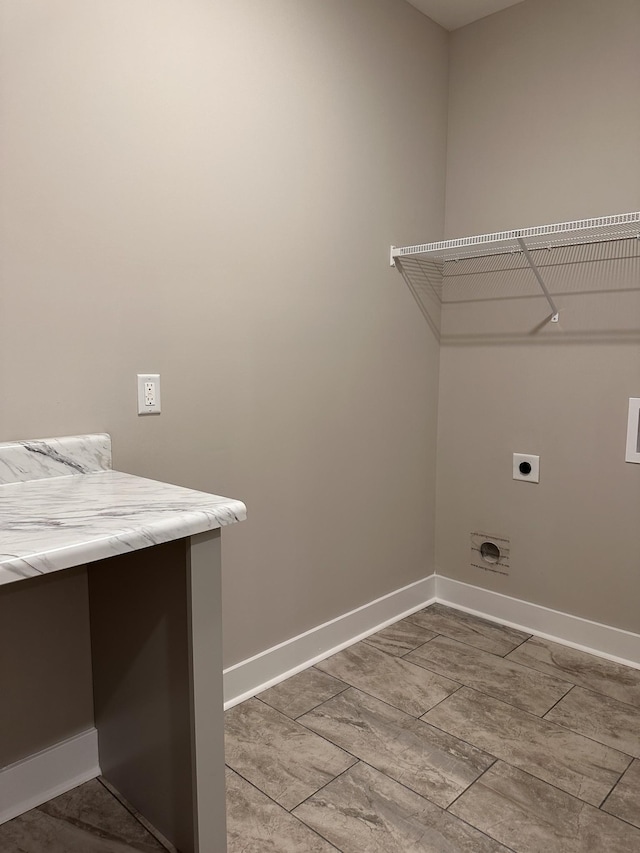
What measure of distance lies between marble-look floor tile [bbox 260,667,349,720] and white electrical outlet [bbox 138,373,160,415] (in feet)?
3.27

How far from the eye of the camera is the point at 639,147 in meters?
2.15

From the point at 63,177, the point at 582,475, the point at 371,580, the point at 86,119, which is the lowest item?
the point at 371,580

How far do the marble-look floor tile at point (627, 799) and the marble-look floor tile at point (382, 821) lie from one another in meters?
0.33

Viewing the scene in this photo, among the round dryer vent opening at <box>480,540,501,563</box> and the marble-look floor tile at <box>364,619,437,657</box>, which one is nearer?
the marble-look floor tile at <box>364,619,437,657</box>

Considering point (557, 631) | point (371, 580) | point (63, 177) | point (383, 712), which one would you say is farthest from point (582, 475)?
point (63, 177)

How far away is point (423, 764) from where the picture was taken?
66.8 inches

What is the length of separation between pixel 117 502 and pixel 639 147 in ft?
6.73

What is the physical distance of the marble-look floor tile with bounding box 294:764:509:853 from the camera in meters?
1.41

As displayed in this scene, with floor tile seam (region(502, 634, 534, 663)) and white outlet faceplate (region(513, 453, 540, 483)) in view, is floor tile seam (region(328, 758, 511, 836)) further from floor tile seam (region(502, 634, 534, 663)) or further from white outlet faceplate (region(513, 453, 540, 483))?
white outlet faceplate (region(513, 453, 540, 483))

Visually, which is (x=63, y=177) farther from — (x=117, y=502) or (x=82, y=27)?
(x=117, y=502)

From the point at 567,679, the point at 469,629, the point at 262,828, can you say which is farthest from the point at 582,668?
the point at 262,828

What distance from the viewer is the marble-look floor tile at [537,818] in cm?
142

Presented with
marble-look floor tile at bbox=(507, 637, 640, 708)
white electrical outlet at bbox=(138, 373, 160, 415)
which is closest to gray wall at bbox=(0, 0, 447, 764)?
white electrical outlet at bbox=(138, 373, 160, 415)

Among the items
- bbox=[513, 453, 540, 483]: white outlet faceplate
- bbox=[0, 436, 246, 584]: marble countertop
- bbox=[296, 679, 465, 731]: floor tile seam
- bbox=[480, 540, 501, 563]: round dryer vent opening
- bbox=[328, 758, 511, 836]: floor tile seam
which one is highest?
bbox=[0, 436, 246, 584]: marble countertop
